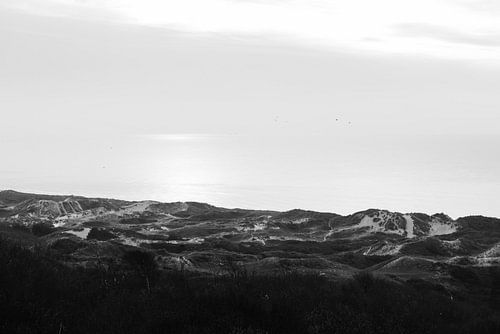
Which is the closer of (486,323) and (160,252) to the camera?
(486,323)

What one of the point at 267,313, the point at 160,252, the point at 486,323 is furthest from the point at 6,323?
the point at 160,252

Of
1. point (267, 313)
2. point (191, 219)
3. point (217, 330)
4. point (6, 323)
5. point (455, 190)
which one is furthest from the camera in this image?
point (455, 190)

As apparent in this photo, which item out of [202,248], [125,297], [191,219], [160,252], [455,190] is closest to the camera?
[125,297]

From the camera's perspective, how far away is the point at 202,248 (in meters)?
55.8

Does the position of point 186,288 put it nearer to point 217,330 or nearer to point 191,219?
point 217,330

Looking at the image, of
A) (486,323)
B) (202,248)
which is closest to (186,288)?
(486,323)

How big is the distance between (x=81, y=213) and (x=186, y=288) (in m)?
83.3

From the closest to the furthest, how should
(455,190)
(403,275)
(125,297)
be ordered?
1. (125,297)
2. (403,275)
3. (455,190)

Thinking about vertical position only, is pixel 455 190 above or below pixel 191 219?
above

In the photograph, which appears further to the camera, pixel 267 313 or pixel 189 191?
pixel 189 191

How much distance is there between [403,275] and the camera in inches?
1677

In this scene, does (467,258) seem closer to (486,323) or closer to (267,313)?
(486,323)

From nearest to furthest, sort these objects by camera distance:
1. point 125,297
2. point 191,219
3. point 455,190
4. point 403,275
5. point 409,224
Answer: point 125,297 → point 403,275 → point 409,224 → point 191,219 → point 455,190

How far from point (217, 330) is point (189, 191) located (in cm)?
17925
